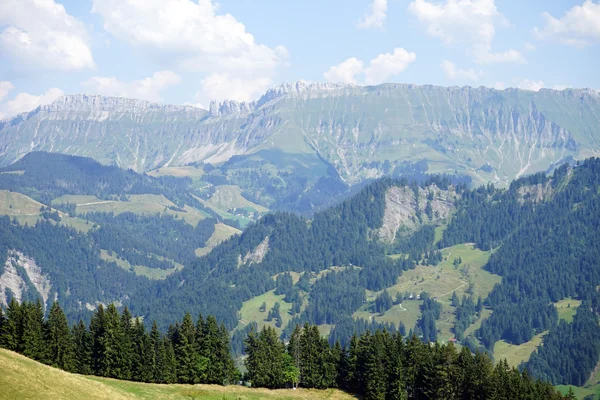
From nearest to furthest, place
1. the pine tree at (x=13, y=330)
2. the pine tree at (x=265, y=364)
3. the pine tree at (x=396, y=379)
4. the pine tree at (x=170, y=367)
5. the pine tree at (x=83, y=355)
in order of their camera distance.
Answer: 1. the pine tree at (x=13, y=330)
2. the pine tree at (x=83, y=355)
3. the pine tree at (x=170, y=367)
4. the pine tree at (x=396, y=379)
5. the pine tree at (x=265, y=364)

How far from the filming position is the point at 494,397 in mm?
116625

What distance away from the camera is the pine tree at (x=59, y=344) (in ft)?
384

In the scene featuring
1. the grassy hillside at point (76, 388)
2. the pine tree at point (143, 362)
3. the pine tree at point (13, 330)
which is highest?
the pine tree at point (13, 330)

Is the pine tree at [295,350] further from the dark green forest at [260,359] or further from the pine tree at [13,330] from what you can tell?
the pine tree at [13,330]

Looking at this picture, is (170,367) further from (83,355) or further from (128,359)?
(83,355)

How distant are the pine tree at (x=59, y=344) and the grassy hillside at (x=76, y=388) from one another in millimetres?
11963

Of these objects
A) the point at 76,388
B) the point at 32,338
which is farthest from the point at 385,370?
the point at 32,338

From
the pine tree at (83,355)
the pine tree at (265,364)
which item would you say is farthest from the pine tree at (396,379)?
the pine tree at (83,355)

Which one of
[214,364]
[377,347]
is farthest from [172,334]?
[377,347]

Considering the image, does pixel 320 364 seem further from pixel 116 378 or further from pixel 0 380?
pixel 0 380

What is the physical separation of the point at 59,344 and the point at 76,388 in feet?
108

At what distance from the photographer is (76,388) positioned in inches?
3467

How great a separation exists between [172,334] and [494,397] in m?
64.7

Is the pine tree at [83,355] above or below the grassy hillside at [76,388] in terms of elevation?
above
